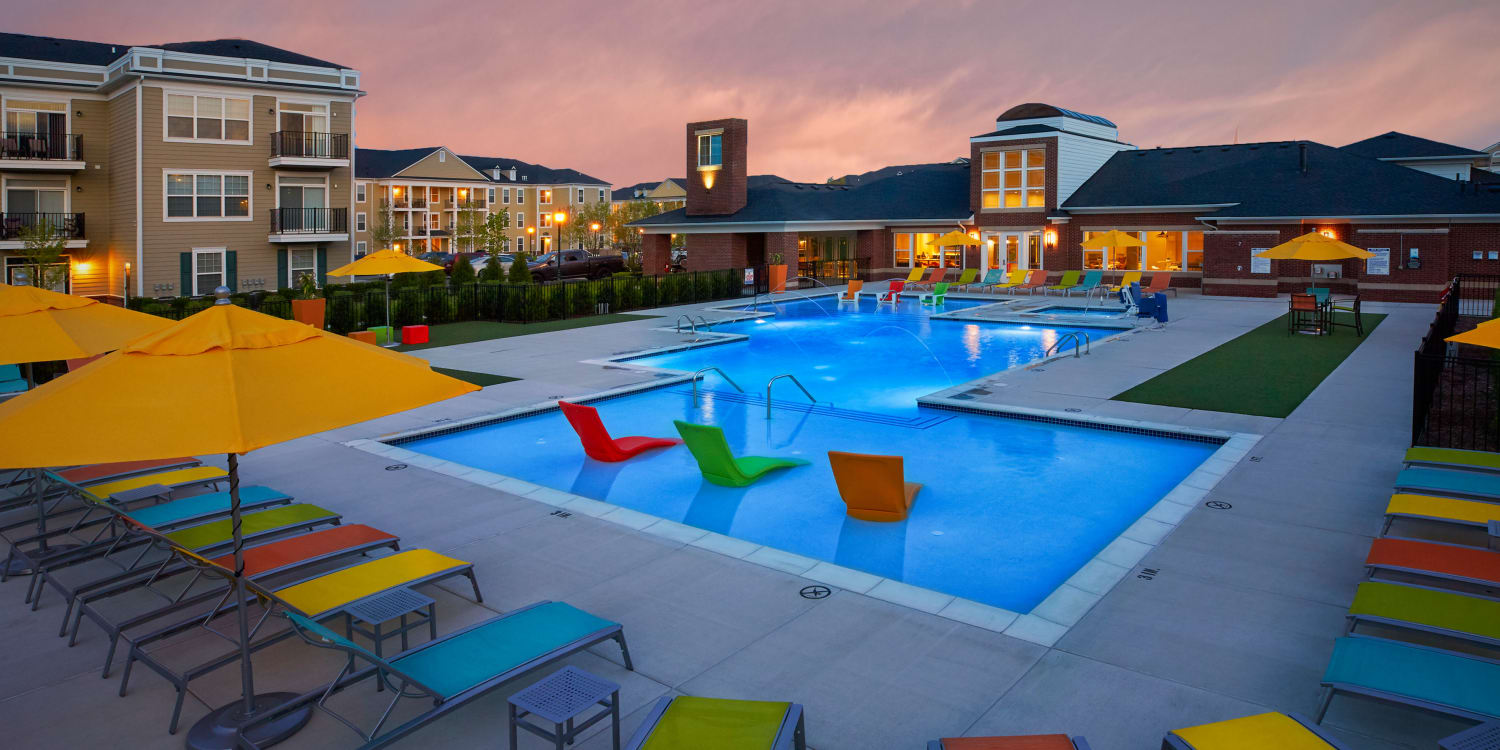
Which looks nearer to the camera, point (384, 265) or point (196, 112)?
point (384, 265)

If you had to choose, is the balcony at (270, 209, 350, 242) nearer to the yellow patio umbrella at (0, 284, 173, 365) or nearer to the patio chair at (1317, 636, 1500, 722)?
the yellow patio umbrella at (0, 284, 173, 365)

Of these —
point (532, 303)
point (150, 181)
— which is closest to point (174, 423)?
point (532, 303)

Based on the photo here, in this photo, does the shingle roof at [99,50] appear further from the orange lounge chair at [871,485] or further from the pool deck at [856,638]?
the orange lounge chair at [871,485]

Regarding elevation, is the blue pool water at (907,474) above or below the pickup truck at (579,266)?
below

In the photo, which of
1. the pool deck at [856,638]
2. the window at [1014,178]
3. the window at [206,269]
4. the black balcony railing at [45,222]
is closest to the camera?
the pool deck at [856,638]

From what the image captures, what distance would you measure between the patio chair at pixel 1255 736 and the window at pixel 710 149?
137 feet

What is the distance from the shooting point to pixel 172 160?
34.7 m

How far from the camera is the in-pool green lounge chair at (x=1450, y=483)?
8734mm

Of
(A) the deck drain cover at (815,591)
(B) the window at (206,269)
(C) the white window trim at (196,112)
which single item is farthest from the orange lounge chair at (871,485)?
(C) the white window trim at (196,112)

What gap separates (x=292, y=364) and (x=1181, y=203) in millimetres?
38133

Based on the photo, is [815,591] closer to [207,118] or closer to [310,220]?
[310,220]

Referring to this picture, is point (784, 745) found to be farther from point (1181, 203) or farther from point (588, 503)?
point (1181, 203)

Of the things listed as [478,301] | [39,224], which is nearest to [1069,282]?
[478,301]

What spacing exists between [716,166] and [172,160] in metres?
22.0
